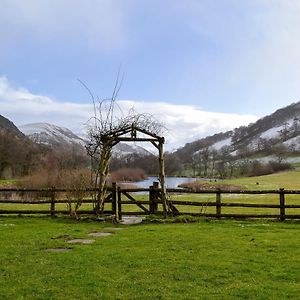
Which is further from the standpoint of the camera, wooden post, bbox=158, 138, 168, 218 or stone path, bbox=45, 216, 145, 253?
wooden post, bbox=158, 138, 168, 218

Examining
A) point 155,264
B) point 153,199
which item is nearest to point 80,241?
point 155,264

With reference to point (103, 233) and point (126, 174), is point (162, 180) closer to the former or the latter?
point (103, 233)

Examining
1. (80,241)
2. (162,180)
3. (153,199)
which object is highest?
(162,180)

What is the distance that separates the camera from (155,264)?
339 inches

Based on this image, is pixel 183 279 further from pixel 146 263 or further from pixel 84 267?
pixel 84 267

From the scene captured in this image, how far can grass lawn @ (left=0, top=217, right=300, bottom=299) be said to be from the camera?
670 cm

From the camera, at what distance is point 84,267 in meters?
8.34

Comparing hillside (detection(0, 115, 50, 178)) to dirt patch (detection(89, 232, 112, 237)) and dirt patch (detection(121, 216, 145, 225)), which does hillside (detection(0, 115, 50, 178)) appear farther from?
dirt patch (detection(89, 232, 112, 237))

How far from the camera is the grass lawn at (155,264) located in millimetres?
6703

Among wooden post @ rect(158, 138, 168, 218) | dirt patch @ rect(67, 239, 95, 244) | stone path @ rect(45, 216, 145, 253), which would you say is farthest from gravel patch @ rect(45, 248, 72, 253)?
wooden post @ rect(158, 138, 168, 218)

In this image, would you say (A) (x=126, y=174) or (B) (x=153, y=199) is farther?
(A) (x=126, y=174)

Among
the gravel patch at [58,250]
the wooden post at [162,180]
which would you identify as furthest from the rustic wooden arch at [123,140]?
the gravel patch at [58,250]

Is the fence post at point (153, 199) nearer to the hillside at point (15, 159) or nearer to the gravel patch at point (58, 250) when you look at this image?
the gravel patch at point (58, 250)

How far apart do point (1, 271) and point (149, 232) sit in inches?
227
